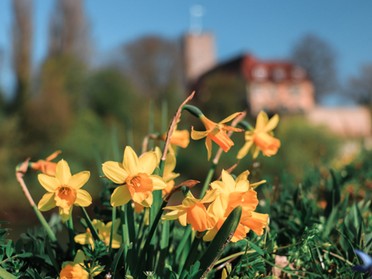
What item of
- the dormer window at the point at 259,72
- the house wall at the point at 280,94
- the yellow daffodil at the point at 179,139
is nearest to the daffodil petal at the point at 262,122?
the yellow daffodil at the point at 179,139

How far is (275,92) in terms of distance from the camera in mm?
30953

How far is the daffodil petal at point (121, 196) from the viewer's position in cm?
81

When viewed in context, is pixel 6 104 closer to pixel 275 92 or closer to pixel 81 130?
pixel 81 130

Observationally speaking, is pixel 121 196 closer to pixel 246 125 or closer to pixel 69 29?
pixel 246 125

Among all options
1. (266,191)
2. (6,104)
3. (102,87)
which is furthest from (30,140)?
(266,191)

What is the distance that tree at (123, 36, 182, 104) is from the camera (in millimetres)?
27031

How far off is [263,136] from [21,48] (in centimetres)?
1386

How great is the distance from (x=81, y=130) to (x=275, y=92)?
68.0 feet

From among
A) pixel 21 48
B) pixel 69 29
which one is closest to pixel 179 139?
pixel 21 48

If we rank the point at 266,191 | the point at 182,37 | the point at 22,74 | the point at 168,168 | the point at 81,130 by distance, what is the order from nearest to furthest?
the point at 168,168, the point at 266,191, the point at 81,130, the point at 22,74, the point at 182,37

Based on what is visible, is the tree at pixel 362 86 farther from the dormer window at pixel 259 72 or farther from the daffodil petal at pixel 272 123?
the daffodil petal at pixel 272 123

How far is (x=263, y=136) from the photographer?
3.58 feet

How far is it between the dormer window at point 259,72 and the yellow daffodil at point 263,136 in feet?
98.1

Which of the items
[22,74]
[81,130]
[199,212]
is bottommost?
[81,130]
